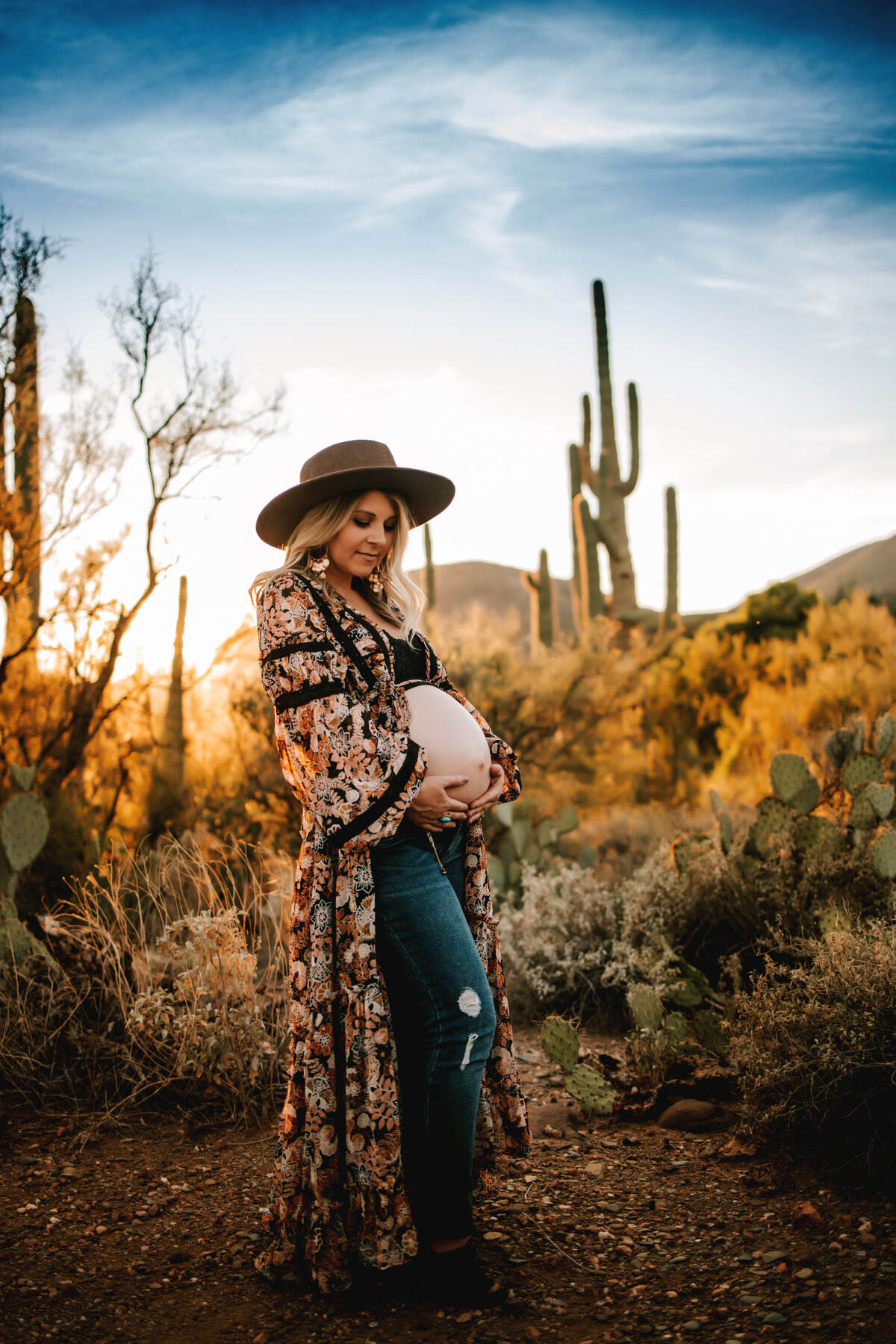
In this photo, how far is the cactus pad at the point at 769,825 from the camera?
5.61m

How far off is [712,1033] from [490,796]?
1.99m

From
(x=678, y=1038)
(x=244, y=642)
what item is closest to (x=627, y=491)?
(x=244, y=642)

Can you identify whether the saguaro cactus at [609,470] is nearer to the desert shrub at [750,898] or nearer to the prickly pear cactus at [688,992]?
the desert shrub at [750,898]

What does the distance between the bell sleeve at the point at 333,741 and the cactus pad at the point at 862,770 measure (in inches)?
178

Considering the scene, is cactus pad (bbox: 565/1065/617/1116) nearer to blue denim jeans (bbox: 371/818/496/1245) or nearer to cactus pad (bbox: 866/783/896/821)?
blue denim jeans (bbox: 371/818/496/1245)

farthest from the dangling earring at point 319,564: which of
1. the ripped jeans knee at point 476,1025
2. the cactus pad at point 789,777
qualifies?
the cactus pad at point 789,777

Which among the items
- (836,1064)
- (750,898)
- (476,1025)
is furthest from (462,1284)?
(750,898)

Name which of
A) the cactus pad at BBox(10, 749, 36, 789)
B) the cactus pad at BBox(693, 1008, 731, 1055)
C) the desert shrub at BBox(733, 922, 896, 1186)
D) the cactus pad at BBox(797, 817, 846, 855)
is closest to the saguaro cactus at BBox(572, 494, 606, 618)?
the cactus pad at BBox(797, 817, 846, 855)

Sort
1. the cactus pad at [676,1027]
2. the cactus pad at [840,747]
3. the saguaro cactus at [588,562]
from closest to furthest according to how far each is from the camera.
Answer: the cactus pad at [676,1027] < the cactus pad at [840,747] < the saguaro cactus at [588,562]

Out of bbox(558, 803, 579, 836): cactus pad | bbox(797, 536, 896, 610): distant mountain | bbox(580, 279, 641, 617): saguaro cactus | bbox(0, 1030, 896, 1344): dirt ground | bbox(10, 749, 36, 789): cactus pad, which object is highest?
bbox(797, 536, 896, 610): distant mountain

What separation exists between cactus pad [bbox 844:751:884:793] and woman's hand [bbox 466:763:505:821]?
4021mm

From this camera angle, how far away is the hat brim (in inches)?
106

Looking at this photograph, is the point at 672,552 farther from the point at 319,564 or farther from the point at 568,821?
the point at 319,564

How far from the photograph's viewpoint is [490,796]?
2754mm
